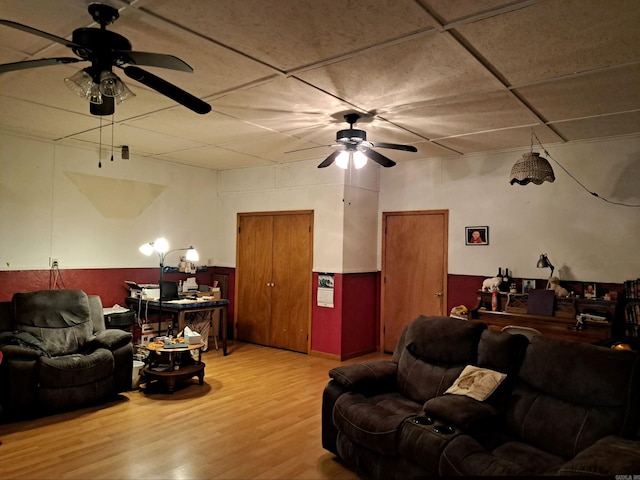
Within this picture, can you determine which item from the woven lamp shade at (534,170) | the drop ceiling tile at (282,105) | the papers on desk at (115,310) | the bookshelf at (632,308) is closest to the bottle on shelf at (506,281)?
the bookshelf at (632,308)

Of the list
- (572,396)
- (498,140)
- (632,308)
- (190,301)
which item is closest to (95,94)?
(572,396)

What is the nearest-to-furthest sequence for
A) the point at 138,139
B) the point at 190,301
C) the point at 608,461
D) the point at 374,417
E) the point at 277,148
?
the point at 608,461 → the point at 374,417 → the point at 138,139 → the point at 277,148 → the point at 190,301

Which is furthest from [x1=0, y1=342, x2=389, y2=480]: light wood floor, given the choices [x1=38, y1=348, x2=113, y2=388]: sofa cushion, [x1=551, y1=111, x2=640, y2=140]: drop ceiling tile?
[x1=551, y1=111, x2=640, y2=140]: drop ceiling tile

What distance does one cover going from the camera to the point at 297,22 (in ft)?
8.23

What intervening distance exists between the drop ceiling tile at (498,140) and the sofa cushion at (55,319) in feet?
14.2

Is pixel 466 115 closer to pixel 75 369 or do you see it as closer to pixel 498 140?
pixel 498 140

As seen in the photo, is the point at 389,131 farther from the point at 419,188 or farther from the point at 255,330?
the point at 255,330

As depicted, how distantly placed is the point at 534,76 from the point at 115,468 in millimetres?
3988

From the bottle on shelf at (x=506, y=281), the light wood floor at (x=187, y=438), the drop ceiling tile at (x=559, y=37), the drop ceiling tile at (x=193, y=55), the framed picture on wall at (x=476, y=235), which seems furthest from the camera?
the framed picture on wall at (x=476, y=235)

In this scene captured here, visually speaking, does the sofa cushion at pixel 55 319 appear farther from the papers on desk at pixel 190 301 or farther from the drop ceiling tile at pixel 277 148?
the drop ceiling tile at pixel 277 148

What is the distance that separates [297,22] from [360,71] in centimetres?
77

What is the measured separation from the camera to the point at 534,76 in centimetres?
322

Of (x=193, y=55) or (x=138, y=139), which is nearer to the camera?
(x=193, y=55)

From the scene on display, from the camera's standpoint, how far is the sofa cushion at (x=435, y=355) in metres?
3.23
